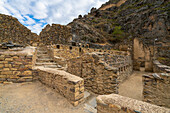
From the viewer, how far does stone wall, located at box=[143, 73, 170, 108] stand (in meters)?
3.48

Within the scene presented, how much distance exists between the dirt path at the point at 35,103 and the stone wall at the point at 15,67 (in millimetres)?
603

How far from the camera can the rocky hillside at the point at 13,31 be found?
8.61 m

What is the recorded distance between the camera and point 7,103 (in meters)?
2.18

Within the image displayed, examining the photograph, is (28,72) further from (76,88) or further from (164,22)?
(164,22)

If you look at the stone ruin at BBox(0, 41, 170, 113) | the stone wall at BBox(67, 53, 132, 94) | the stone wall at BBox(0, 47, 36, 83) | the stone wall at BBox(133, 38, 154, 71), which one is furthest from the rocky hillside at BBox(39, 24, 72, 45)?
the stone wall at BBox(133, 38, 154, 71)

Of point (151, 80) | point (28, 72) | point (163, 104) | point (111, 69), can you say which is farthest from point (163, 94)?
point (28, 72)

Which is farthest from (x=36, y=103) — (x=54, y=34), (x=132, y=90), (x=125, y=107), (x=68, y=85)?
(x=54, y=34)

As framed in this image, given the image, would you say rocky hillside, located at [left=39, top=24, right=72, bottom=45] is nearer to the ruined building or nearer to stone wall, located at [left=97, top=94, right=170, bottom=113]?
the ruined building

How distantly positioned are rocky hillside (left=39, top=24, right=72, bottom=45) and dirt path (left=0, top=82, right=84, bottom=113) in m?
7.88

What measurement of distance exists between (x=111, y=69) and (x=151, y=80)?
79.3 inches

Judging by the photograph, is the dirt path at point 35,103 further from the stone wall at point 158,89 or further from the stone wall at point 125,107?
the stone wall at point 158,89

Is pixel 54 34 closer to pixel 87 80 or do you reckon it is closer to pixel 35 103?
pixel 87 80

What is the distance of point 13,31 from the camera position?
930cm

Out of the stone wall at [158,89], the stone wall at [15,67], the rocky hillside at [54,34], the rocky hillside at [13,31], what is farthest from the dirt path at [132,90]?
the rocky hillside at [13,31]
